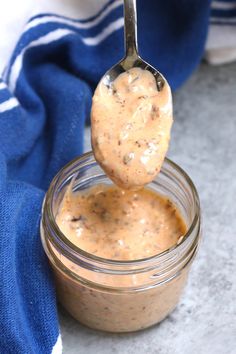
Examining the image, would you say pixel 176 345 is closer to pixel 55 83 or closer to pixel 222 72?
pixel 55 83

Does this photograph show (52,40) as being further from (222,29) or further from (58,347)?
A: (58,347)

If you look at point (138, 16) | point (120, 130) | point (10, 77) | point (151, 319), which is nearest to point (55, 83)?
point (10, 77)

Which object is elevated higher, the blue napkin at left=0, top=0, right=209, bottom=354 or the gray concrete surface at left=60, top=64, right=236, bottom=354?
the blue napkin at left=0, top=0, right=209, bottom=354

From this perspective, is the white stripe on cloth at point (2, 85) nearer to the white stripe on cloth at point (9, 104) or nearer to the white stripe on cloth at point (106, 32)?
the white stripe on cloth at point (9, 104)

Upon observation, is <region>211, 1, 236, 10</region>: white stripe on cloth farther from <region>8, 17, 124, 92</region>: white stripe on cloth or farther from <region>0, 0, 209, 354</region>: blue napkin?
<region>8, 17, 124, 92</region>: white stripe on cloth

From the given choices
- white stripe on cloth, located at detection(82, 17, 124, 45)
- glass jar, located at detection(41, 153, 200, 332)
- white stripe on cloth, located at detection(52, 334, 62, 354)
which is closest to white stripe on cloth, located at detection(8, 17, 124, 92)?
white stripe on cloth, located at detection(82, 17, 124, 45)

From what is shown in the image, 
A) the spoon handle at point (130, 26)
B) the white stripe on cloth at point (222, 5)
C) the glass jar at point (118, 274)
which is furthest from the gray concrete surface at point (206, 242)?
the spoon handle at point (130, 26)
